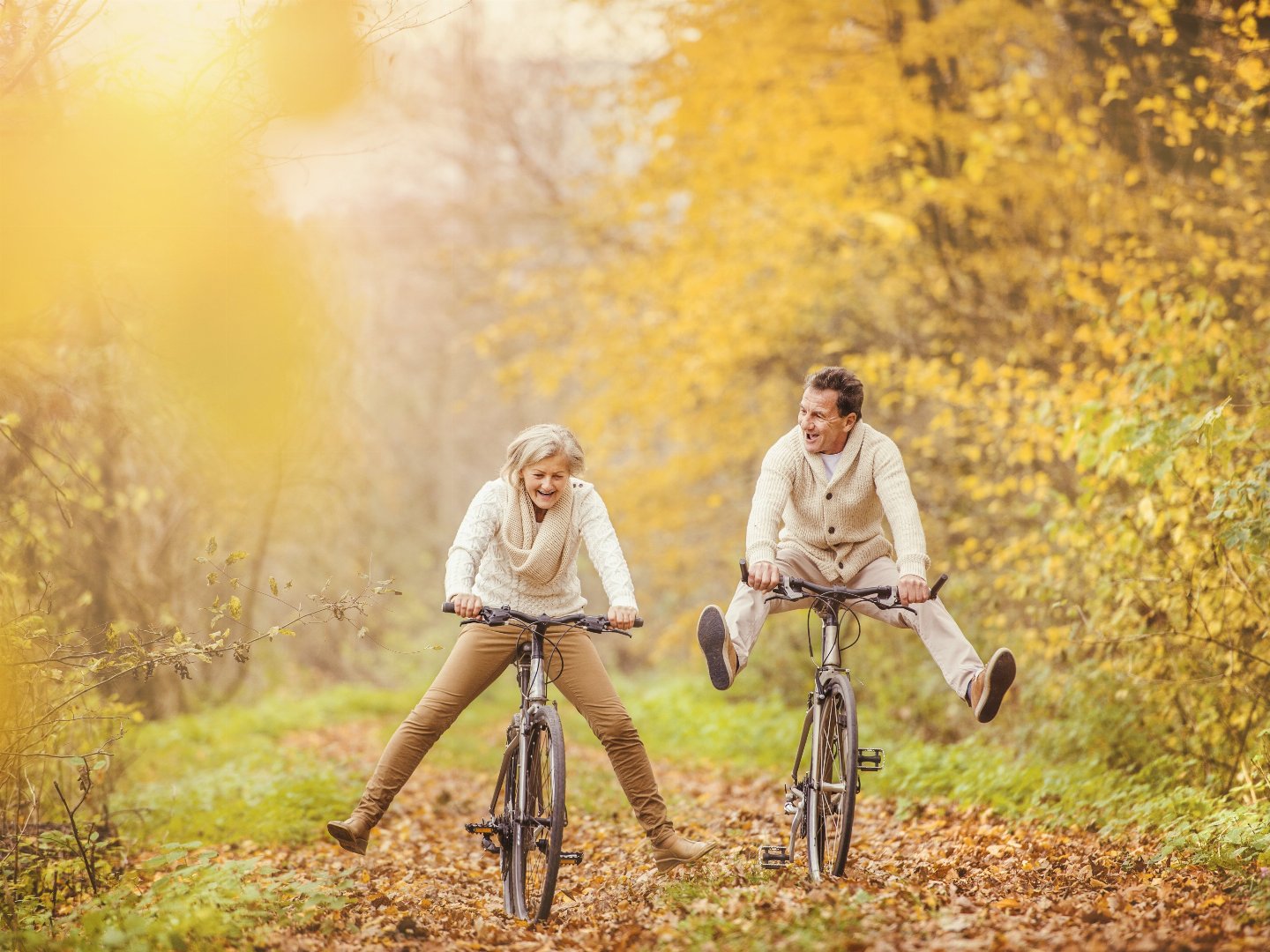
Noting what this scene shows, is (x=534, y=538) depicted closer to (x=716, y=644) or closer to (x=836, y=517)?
(x=716, y=644)

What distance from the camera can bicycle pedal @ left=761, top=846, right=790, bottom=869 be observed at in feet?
18.3

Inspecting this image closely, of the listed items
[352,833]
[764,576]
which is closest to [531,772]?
[352,833]

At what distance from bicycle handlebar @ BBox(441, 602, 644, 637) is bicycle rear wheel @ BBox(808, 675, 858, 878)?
3.00 ft

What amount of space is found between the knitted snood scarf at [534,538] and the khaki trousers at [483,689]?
277 mm

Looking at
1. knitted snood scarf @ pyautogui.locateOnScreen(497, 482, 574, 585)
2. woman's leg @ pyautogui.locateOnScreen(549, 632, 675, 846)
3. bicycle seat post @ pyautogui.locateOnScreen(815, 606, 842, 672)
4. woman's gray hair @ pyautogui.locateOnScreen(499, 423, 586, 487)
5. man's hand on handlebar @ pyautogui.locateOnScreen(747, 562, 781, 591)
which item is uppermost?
woman's gray hair @ pyautogui.locateOnScreen(499, 423, 586, 487)

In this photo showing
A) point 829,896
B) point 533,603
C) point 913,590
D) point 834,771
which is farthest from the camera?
point 533,603

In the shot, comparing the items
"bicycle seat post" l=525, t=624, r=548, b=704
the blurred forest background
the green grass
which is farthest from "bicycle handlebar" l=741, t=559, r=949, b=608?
the green grass

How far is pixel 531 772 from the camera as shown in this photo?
5.54m

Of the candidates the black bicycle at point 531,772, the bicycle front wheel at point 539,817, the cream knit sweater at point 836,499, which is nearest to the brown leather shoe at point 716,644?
the black bicycle at point 531,772

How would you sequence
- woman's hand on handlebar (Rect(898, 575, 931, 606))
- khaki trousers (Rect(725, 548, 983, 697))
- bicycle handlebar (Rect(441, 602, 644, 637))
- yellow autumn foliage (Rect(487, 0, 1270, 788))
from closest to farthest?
woman's hand on handlebar (Rect(898, 575, 931, 606)) < bicycle handlebar (Rect(441, 602, 644, 637)) < khaki trousers (Rect(725, 548, 983, 697)) < yellow autumn foliage (Rect(487, 0, 1270, 788))

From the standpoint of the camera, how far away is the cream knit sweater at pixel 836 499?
5656 mm

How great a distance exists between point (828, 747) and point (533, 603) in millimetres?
1442

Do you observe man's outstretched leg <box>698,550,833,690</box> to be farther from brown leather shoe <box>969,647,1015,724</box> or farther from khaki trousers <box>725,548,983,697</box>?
brown leather shoe <box>969,647,1015,724</box>

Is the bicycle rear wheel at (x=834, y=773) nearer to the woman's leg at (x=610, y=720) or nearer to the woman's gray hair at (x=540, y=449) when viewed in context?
the woman's leg at (x=610, y=720)
